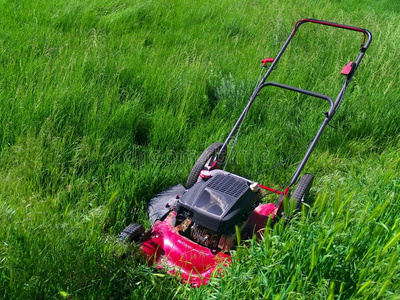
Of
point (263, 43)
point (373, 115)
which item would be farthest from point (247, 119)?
point (263, 43)

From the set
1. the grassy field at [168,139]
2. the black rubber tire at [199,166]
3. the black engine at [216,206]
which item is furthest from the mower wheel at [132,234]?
the black rubber tire at [199,166]

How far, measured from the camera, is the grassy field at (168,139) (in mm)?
2273

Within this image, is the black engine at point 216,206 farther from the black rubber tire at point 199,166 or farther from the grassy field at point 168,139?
the black rubber tire at point 199,166

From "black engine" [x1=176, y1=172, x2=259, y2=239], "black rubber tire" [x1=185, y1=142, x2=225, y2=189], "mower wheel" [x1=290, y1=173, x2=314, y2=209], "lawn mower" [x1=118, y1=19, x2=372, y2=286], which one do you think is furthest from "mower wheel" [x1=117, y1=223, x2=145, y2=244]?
"mower wheel" [x1=290, y1=173, x2=314, y2=209]

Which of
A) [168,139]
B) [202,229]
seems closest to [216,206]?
[202,229]

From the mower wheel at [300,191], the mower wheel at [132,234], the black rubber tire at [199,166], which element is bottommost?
the mower wheel at [132,234]

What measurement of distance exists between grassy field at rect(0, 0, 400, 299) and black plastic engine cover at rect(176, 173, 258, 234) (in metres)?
0.25

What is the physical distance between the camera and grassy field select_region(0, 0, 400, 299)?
7.46 ft

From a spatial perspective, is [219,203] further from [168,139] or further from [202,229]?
[168,139]

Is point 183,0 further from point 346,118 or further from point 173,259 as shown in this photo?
point 173,259

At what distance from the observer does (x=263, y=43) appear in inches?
234

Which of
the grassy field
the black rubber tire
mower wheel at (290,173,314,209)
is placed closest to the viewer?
the grassy field

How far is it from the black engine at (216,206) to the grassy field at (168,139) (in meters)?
0.25

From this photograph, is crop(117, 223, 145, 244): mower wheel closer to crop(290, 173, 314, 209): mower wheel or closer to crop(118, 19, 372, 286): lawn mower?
crop(118, 19, 372, 286): lawn mower
